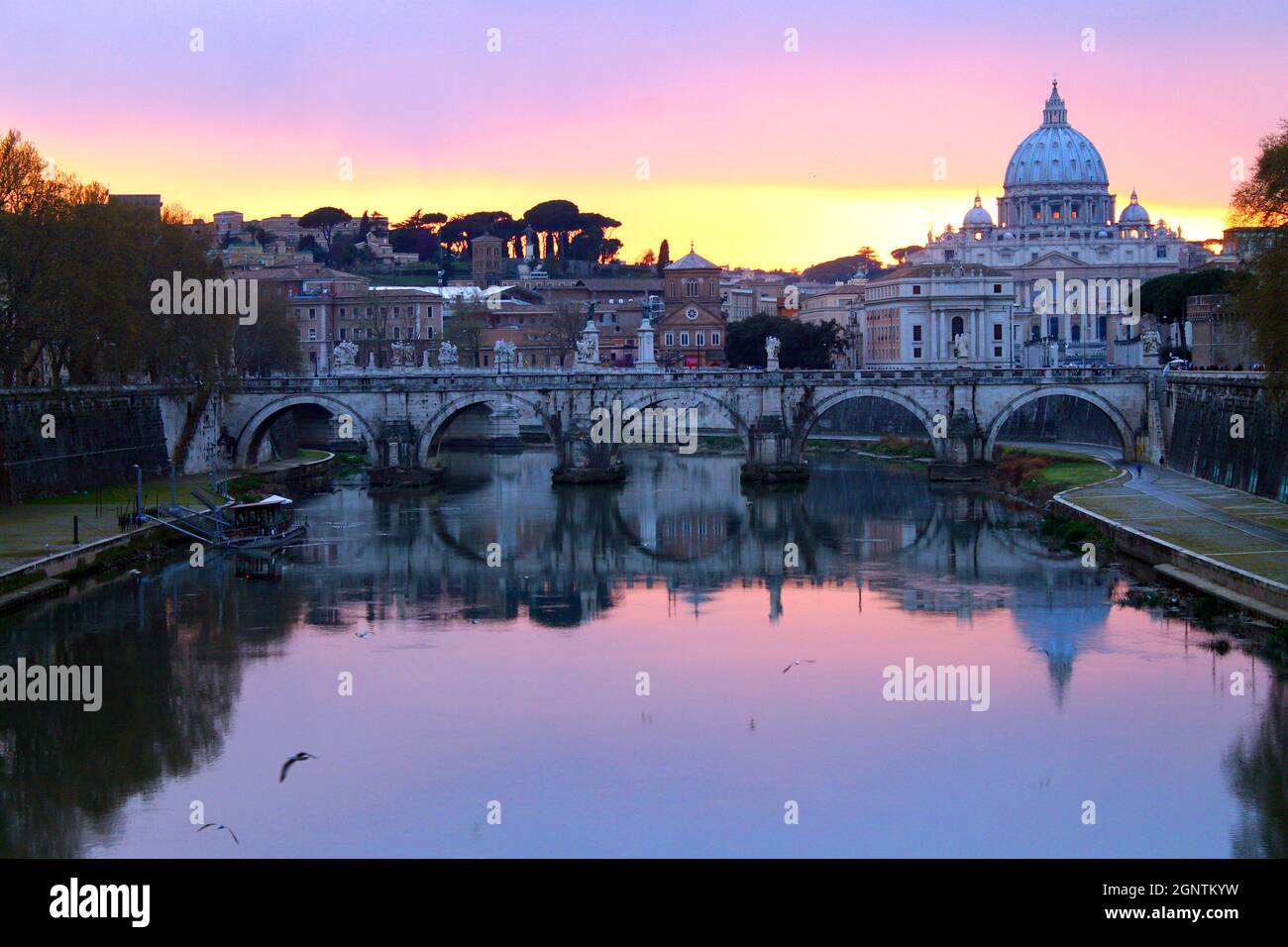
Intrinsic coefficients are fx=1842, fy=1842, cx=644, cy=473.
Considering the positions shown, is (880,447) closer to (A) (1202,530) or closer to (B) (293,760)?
(A) (1202,530)

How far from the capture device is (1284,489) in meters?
40.7

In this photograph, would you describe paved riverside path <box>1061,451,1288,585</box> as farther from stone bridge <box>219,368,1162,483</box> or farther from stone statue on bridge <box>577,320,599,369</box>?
stone statue on bridge <box>577,320,599,369</box>

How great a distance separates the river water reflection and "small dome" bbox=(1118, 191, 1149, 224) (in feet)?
360

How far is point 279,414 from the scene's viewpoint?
62.4 m

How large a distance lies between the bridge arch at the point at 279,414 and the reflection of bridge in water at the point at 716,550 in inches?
141

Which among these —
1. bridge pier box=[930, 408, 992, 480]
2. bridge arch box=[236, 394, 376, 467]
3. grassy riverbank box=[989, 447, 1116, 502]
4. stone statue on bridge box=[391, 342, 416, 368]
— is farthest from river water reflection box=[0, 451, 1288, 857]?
stone statue on bridge box=[391, 342, 416, 368]

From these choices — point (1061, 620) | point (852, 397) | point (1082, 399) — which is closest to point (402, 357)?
point (852, 397)

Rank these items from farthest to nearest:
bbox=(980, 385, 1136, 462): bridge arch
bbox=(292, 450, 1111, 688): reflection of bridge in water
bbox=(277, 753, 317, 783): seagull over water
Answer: bbox=(980, 385, 1136, 462): bridge arch
bbox=(292, 450, 1111, 688): reflection of bridge in water
bbox=(277, 753, 317, 783): seagull over water

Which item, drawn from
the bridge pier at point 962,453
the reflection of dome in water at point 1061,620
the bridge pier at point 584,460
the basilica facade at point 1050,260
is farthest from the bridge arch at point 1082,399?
the basilica facade at point 1050,260

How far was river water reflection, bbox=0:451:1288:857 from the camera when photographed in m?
20.8

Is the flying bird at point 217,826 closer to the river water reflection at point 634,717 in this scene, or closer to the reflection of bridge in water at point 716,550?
the river water reflection at point 634,717

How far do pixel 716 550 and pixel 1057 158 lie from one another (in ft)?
365

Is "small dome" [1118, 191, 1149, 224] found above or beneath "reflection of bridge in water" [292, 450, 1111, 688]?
above
